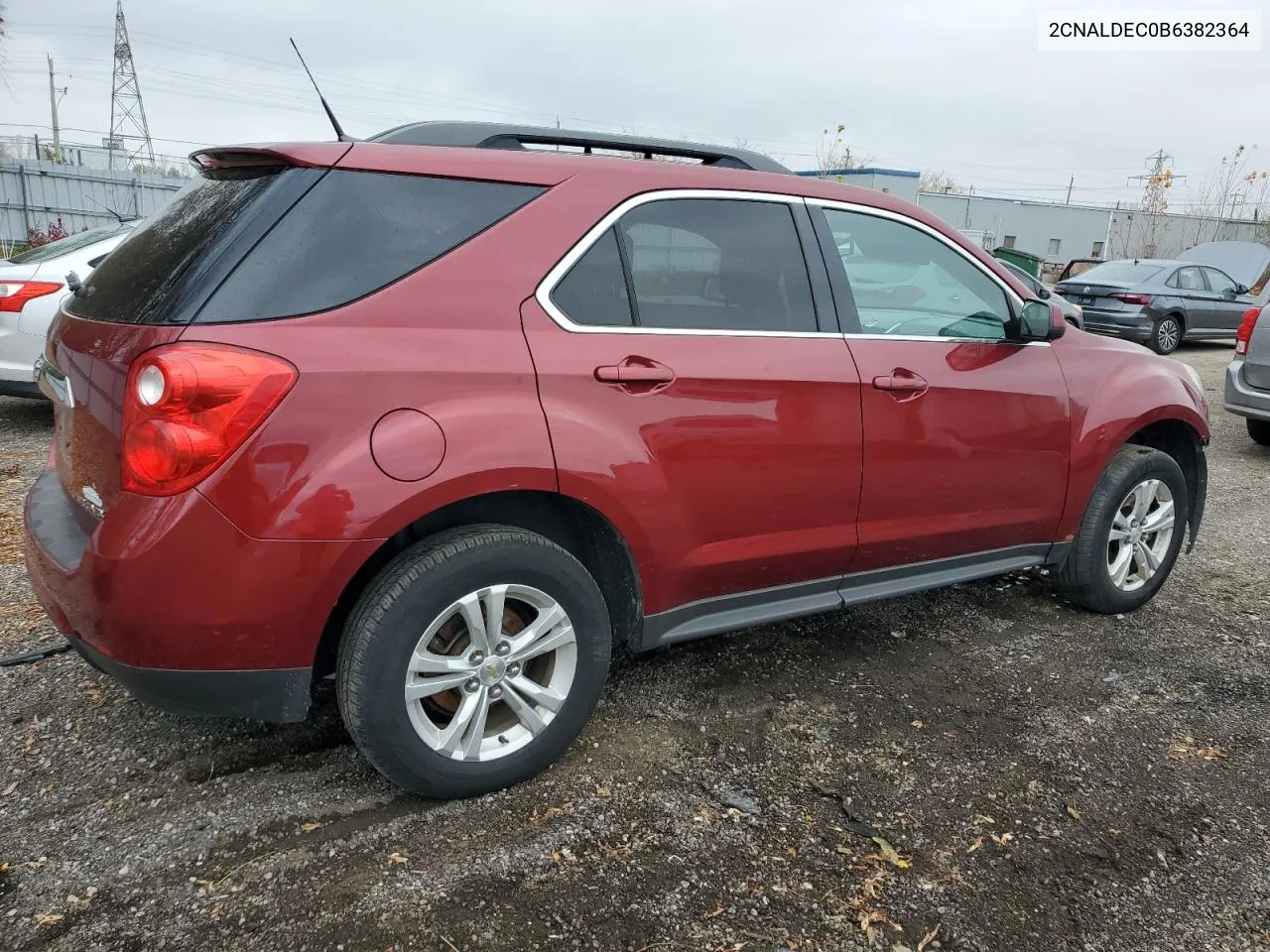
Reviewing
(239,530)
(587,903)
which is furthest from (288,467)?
(587,903)

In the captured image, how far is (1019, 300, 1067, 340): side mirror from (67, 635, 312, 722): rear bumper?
9.04 ft

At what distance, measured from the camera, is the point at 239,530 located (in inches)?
83.3

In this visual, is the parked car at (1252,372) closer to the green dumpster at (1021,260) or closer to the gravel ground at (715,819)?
the gravel ground at (715,819)

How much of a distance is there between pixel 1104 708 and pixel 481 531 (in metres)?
2.33

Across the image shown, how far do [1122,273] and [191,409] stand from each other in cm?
1586

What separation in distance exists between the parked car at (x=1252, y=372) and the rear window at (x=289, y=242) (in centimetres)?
724

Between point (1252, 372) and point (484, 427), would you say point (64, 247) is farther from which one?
point (1252, 372)

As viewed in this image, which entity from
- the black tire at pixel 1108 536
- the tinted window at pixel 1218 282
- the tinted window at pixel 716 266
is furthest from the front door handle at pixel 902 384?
the tinted window at pixel 1218 282

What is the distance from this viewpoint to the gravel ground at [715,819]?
214cm

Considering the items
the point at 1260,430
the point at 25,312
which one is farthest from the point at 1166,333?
the point at 25,312

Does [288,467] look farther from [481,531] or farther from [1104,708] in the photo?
[1104,708]

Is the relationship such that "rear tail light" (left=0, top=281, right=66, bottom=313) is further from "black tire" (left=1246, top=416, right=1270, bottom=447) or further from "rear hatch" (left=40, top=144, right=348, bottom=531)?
"black tire" (left=1246, top=416, right=1270, bottom=447)

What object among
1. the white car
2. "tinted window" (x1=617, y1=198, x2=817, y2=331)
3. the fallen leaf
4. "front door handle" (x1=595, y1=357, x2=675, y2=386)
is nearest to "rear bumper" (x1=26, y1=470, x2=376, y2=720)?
"front door handle" (x1=595, y1=357, x2=675, y2=386)

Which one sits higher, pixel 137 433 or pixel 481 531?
pixel 137 433
